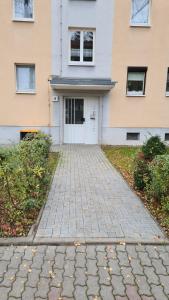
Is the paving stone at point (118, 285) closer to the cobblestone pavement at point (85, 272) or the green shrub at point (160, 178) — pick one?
the cobblestone pavement at point (85, 272)

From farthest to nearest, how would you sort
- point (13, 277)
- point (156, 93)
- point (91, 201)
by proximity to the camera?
point (156, 93), point (91, 201), point (13, 277)

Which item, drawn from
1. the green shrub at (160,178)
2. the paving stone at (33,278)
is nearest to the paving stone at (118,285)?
the paving stone at (33,278)

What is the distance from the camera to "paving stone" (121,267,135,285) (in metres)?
3.11

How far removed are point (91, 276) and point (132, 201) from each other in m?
2.72

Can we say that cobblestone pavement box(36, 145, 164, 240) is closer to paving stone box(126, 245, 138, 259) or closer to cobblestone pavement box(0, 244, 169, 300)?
paving stone box(126, 245, 138, 259)

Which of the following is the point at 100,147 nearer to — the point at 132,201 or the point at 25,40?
the point at 25,40

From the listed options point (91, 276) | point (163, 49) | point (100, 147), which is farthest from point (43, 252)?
point (163, 49)

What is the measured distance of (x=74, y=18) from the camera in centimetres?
1224

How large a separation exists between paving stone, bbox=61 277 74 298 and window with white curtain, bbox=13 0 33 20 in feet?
40.1

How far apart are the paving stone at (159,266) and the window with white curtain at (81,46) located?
10946 millimetres

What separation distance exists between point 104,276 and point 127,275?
29cm

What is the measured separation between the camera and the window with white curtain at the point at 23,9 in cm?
1220

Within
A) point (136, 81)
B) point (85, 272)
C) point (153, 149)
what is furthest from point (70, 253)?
point (136, 81)

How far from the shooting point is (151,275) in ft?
10.6
